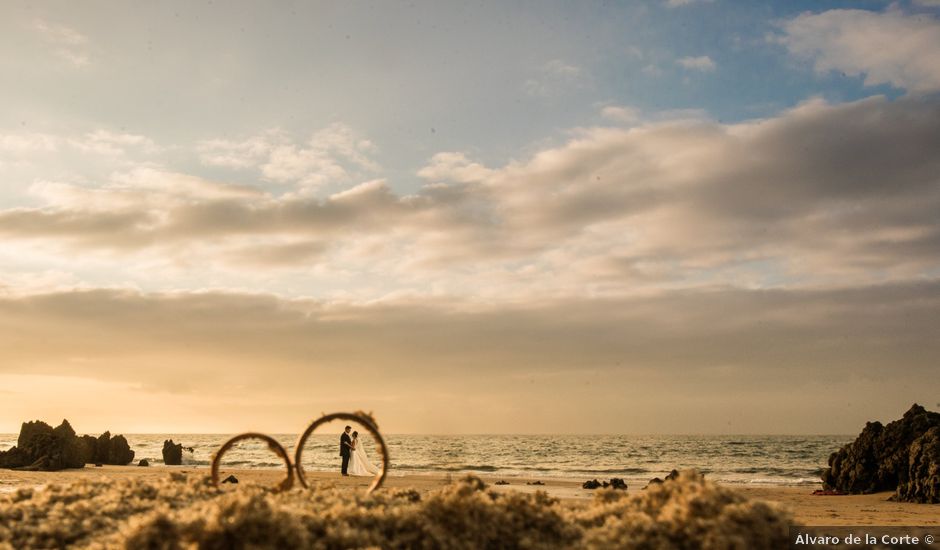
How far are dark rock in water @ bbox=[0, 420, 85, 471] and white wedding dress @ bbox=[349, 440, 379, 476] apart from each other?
21193 millimetres

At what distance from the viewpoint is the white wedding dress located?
24.1 metres

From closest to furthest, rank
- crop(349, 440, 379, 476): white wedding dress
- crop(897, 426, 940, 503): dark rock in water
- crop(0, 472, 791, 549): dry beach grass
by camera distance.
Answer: crop(0, 472, 791, 549): dry beach grass → crop(897, 426, 940, 503): dark rock in water → crop(349, 440, 379, 476): white wedding dress

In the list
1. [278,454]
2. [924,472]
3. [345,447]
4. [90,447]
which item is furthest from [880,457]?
[90,447]

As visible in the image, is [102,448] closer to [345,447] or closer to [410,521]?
[345,447]

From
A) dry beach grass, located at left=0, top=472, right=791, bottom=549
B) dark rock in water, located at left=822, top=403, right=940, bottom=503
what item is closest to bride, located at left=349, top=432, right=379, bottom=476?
dry beach grass, located at left=0, top=472, right=791, bottom=549

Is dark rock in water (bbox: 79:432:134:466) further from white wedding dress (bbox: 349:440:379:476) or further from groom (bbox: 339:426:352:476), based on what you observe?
white wedding dress (bbox: 349:440:379:476)

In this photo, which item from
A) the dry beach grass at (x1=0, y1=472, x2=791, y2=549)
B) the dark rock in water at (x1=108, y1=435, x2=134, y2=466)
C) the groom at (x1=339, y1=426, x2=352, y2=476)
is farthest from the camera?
the dark rock in water at (x1=108, y1=435, x2=134, y2=466)

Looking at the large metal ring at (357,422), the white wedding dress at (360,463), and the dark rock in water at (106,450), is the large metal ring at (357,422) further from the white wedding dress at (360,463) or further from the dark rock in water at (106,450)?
the dark rock in water at (106,450)

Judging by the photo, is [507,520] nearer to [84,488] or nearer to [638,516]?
[638,516]

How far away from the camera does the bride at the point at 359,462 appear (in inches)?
950

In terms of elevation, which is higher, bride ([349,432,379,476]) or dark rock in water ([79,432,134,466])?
bride ([349,432,379,476])

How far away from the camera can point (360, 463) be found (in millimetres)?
25359

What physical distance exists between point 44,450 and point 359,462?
23.4 meters

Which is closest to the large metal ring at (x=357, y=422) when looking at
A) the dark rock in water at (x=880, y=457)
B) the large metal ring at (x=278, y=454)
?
the large metal ring at (x=278, y=454)
